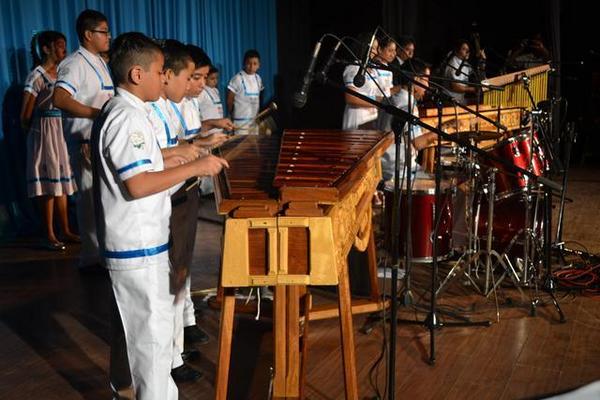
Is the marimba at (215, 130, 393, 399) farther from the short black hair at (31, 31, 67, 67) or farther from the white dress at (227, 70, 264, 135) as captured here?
the white dress at (227, 70, 264, 135)

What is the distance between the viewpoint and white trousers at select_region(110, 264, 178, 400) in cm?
247

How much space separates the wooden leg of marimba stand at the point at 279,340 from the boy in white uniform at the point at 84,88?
2.54 meters

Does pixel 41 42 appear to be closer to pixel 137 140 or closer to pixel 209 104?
pixel 209 104

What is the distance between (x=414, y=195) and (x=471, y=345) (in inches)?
55.9

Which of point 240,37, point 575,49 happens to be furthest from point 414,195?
point 575,49

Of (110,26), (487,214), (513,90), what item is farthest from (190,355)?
(513,90)

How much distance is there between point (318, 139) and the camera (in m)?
3.46

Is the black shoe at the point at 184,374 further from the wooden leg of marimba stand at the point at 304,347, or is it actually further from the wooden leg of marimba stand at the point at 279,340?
the wooden leg of marimba stand at the point at 279,340

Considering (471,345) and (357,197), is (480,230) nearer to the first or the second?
(471,345)

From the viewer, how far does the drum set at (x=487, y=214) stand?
4426 mm

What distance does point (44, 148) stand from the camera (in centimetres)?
600

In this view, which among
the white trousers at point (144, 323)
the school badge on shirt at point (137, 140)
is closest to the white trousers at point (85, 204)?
the white trousers at point (144, 323)

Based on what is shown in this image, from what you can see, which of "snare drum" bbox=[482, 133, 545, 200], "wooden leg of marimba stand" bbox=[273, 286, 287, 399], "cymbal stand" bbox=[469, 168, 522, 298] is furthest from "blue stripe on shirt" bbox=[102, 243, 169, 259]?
"snare drum" bbox=[482, 133, 545, 200]

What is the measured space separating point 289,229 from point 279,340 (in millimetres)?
589
